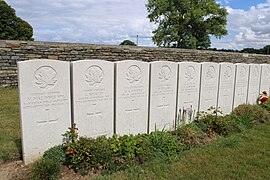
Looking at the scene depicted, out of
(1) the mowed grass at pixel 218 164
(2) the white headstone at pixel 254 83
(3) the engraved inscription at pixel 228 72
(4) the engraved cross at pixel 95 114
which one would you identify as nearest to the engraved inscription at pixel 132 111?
(4) the engraved cross at pixel 95 114

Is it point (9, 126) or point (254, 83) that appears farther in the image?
point (254, 83)

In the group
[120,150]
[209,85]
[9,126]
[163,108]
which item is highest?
[209,85]

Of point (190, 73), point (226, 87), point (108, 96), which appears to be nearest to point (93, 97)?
point (108, 96)

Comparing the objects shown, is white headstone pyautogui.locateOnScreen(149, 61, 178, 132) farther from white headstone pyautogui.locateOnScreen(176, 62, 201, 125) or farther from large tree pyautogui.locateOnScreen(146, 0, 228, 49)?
large tree pyautogui.locateOnScreen(146, 0, 228, 49)

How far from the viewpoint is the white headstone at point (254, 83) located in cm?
681

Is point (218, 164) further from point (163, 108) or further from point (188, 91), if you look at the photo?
point (188, 91)

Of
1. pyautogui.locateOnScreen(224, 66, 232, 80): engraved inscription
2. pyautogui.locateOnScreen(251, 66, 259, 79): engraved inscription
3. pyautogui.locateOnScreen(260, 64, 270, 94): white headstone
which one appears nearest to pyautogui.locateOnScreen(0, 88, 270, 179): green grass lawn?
pyautogui.locateOnScreen(224, 66, 232, 80): engraved inscription

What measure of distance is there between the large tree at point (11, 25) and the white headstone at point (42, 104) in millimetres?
20375

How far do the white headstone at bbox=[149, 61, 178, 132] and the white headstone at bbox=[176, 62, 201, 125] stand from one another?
0.19 metres

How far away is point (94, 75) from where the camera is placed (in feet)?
11.9

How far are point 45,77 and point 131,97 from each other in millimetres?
1573

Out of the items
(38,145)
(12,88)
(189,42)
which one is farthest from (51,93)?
(189,42)

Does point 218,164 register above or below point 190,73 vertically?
below

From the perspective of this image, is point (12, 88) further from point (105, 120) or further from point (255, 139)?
point (255, 139)
